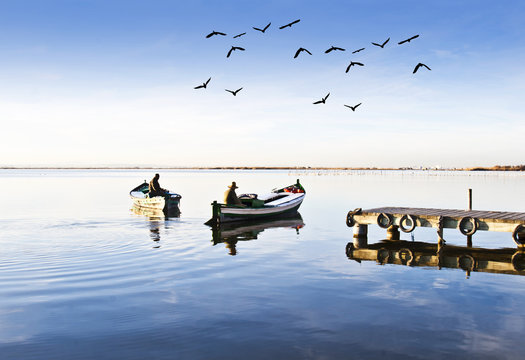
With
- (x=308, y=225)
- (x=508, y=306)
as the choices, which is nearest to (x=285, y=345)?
(x=508, y=306)

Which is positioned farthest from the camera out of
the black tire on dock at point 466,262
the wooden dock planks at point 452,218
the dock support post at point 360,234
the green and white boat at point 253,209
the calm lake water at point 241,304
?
the green and white boat at point 253,209

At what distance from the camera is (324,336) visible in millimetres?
8406

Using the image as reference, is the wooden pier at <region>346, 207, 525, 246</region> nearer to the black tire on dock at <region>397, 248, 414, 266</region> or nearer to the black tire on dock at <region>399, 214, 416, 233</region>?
the black tire on dock at <region>399, 214, 416, 233</region>

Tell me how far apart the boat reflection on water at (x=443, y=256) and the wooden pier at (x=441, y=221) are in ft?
2.59

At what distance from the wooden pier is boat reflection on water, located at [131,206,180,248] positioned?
9.95 meters

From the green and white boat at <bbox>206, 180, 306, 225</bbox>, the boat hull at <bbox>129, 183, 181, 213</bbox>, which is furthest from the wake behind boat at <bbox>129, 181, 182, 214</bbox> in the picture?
the green and white boat at <bbox>206, 180, 306, 225</bbox>

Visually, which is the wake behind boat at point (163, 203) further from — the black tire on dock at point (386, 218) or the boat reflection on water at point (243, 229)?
the black tire on dock at point (386, 218)

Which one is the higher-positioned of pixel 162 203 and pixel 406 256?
pixel 162 203

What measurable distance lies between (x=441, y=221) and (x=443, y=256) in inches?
70.1

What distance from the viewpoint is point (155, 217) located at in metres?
31.0

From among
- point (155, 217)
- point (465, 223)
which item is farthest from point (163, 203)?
point (465, 223)

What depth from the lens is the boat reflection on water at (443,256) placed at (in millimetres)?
A: 15203

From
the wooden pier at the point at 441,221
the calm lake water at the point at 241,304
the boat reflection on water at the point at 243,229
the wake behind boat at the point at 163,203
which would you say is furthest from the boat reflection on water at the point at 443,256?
the wake behind boat at the point at 163,203

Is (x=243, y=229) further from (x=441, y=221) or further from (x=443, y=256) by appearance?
(x=443, y=256)
